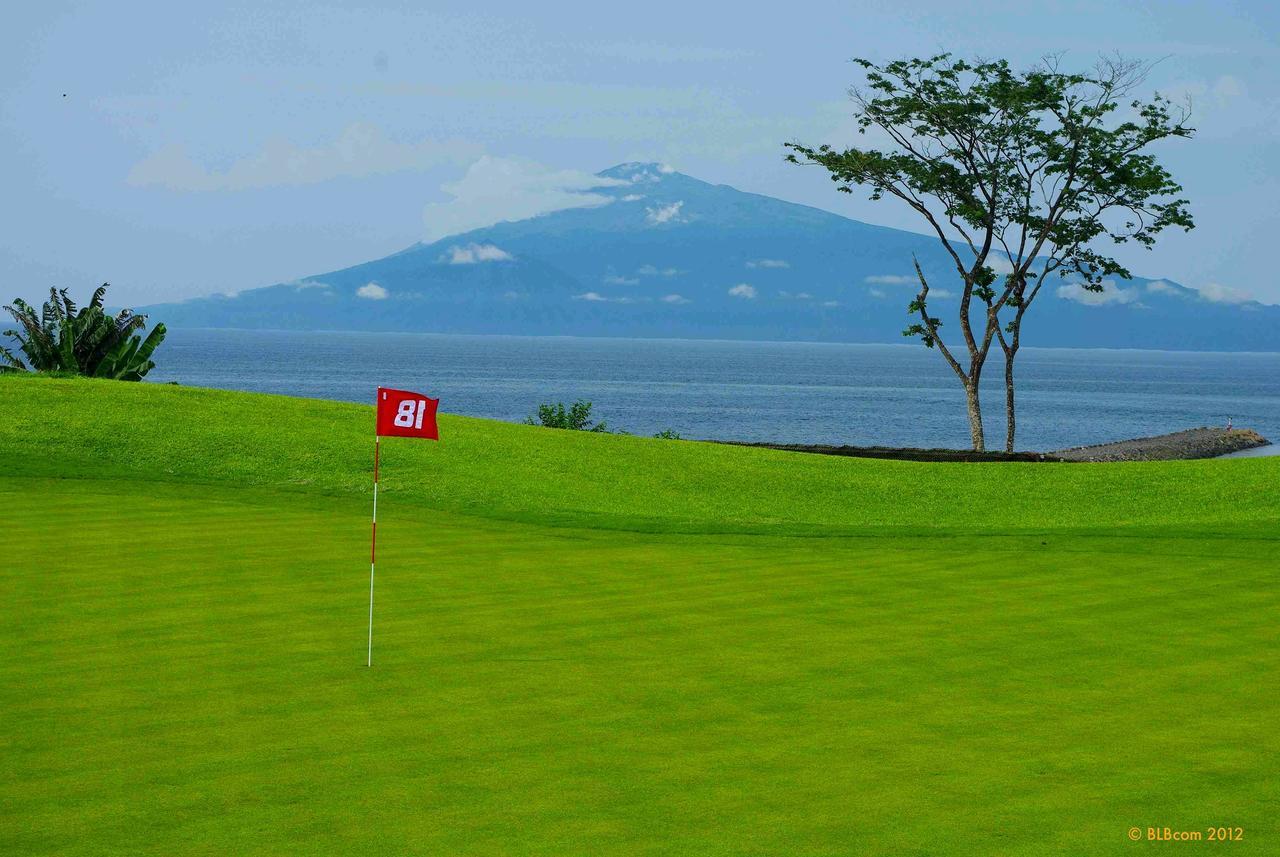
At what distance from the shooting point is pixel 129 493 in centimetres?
2077

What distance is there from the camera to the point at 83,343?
43.6 metres

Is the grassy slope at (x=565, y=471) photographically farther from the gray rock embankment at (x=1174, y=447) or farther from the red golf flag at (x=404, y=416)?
the gray rock embankment at (x=1174, y=447)

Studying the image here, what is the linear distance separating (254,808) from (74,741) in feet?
5.47

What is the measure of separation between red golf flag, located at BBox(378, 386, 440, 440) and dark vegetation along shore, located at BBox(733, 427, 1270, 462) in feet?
A: 79.3

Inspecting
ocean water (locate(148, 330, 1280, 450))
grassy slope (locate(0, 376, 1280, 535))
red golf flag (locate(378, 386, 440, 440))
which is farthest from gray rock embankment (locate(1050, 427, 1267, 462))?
red golf flag (locate(378, 386, 440, 440))

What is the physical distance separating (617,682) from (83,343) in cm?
3833

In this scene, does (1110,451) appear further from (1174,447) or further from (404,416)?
(404,416)

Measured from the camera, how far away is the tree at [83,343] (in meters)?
43.2

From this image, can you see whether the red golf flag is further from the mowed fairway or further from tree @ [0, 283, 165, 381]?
tree @ [0, 283, 165, 381]

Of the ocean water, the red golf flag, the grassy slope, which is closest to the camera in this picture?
the red golf flag

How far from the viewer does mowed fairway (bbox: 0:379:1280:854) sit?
6797 millimetres

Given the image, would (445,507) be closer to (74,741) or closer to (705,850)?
(74,741)

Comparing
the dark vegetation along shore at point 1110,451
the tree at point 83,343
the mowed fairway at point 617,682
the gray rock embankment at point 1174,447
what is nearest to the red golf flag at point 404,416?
the mowed fairway at point 617,682

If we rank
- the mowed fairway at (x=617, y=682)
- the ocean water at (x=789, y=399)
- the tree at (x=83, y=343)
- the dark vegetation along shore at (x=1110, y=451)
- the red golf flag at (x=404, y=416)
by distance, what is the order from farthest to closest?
1. the ocean water at (x=789, y=399)
2. the tree at (x=83, y=343)
3. the dark vegetation along shore at (x=1110, y=451)
4. the red golf flag at (x=404, y=416)
5. the mowed fairway at (x=617, y=682)
